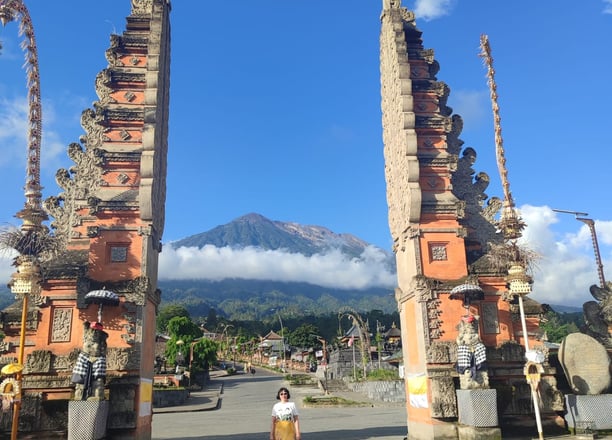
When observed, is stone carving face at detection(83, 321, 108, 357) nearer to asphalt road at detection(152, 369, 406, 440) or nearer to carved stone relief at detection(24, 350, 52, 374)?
carved stone relief at detection(24, 350, 52, 374)

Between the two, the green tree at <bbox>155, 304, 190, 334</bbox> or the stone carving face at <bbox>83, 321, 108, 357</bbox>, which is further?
the green tree at <bbox>155, 304, 190, 334</bbox>

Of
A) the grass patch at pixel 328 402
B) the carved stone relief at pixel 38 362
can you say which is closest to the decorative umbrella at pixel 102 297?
the carved stone relief at pixel 38 362

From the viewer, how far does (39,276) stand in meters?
13.8

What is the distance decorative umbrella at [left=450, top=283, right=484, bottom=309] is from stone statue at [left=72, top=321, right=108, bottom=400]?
389 inches

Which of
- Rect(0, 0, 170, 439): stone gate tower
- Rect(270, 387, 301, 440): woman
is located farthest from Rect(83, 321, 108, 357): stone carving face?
Rect(270, 387, 301, 440): woman

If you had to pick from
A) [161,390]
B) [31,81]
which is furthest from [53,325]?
[161,390]

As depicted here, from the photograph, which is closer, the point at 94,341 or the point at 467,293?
the point at 94,341

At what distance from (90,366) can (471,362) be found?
980cm

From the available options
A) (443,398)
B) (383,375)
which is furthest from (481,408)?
(383,375)

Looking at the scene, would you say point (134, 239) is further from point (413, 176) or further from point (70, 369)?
point (413, 176)

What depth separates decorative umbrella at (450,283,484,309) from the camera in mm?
14883

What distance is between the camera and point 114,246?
1559 cm

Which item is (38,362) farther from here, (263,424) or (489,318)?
(489,318)

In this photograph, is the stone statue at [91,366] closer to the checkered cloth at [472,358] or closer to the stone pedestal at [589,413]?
the checkered cloth at [472,358]
